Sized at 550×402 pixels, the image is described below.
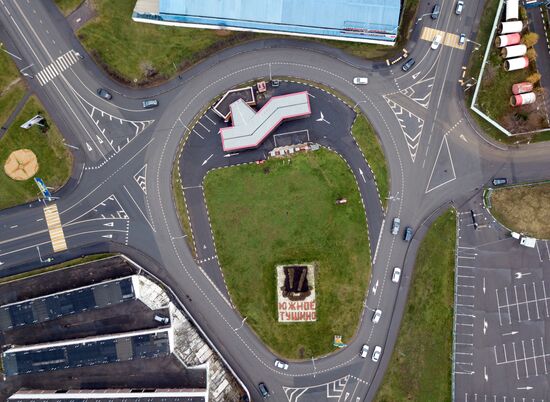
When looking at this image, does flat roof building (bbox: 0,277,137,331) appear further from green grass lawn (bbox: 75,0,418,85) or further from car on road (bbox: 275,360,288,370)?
green grass lawn (bbox: 75,0,418,85)

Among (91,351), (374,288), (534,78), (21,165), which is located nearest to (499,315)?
(374,288)

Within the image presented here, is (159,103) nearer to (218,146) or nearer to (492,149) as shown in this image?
(218,146)

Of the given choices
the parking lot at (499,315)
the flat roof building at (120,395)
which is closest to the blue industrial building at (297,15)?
the parking lot at (499,315)

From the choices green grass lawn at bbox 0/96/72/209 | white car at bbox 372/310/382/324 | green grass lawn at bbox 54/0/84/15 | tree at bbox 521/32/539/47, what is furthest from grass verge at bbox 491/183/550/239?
green grass lawn at bbox 54/0/84/15

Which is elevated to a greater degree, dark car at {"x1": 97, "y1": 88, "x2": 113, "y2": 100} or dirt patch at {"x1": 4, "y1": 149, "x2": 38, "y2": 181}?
dark car at {"x1": 97, "y1": 88, "x2": 113, "y2": 100}

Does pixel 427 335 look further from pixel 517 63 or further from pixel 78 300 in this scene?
pixel 78 300

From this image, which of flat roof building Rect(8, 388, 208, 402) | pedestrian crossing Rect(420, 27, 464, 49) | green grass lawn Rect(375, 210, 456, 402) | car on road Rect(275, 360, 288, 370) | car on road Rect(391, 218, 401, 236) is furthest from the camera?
pedestrian crossing Rect(420, 27, 464, 49)

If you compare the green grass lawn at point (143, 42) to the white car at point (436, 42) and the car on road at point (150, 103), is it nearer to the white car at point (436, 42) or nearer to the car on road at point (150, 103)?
the car on road at point (150, 103)
